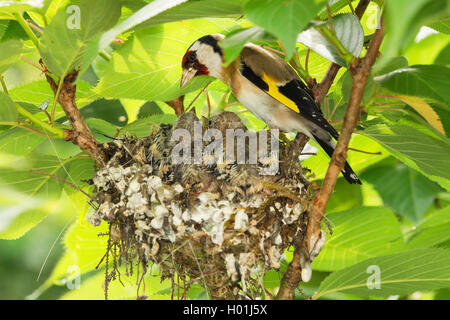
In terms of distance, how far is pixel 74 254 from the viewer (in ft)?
7.22

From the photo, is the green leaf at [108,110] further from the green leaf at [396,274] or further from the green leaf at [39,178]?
the green leaf at [396,274]

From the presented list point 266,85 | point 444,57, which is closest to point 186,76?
point 266,85

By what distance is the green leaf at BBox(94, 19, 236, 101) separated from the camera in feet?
5.75

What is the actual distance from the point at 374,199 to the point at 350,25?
1.64 m

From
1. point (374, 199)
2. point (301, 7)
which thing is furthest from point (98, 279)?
point (301, 7)

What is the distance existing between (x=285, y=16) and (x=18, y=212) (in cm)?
134

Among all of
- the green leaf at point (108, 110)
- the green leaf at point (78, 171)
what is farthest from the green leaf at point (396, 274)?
the green leaf at point (108, 110)

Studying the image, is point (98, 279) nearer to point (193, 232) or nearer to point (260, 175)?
point (193, 232)

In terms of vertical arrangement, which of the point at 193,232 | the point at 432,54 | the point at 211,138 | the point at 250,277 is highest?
the point at 432,54

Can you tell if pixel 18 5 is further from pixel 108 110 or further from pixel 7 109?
pixel 108 110

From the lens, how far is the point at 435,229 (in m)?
2.16

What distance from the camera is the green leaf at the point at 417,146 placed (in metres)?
1.60

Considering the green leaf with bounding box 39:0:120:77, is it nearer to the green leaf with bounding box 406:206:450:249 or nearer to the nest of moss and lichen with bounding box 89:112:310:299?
the nest of moss and lichen with bounding box 89:112:310:299
